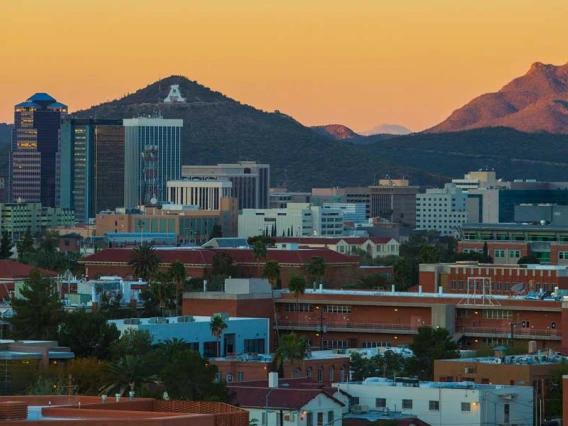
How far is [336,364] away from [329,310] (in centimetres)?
2785

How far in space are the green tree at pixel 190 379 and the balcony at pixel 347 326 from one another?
4522cm

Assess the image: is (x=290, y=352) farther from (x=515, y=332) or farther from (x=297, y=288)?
(x=297, y=288)

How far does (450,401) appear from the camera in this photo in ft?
286

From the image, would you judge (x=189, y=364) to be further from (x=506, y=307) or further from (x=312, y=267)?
(x=312, y=267)

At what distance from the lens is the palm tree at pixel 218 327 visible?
117562mm

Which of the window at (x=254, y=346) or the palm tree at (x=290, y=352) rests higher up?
the palm tree at (x=290, y=352)

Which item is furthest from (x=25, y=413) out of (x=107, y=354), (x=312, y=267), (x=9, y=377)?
(x=312, y=267)

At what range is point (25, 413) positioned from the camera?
5469 centimetres

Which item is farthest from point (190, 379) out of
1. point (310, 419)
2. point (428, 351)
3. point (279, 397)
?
point (428, 351)

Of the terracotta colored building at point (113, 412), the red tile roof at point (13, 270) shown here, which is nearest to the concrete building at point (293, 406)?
the terracotta colored building at point (113, 412)

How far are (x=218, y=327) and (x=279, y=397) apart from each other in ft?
110

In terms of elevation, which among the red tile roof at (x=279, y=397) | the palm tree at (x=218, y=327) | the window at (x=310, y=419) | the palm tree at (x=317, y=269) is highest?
the palm tree at (x=317, y=269)

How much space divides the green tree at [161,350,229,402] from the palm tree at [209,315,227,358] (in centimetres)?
2850

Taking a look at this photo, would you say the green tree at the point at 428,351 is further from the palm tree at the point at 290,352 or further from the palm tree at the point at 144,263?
the palm tree at the point at 144,263
